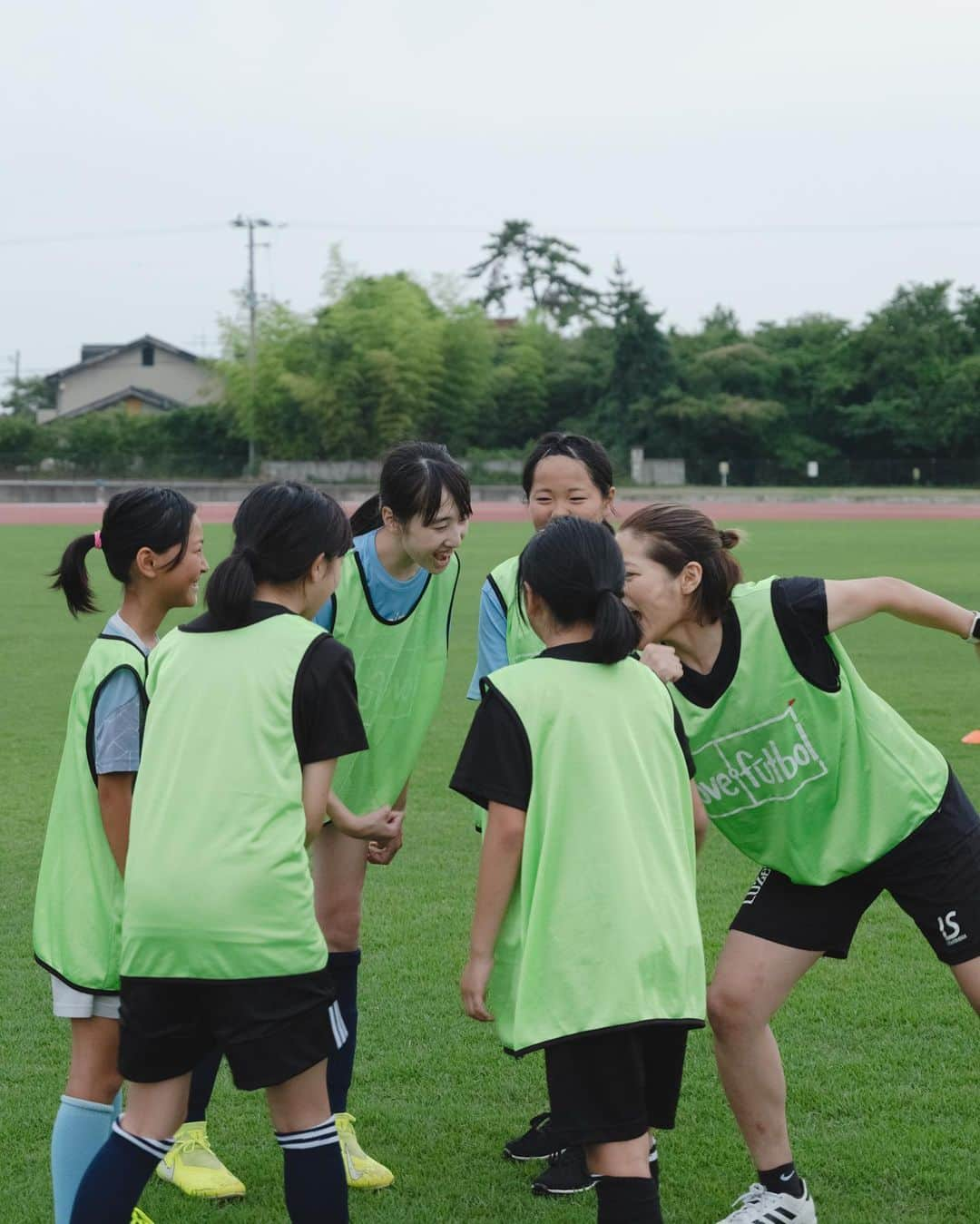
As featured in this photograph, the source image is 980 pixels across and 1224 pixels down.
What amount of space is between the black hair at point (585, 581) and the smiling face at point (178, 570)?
843 millimetres

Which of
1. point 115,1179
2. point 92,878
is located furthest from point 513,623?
point 115,1179

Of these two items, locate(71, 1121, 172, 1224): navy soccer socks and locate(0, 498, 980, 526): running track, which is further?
locate(0, 498, 980, 526): running track

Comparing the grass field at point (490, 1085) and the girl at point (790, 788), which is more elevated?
the girl at point (790, 788)

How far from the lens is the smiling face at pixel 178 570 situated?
3.21m

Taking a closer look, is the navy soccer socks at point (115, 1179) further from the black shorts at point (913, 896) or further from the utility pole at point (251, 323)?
the utility pole at point (251, 323)

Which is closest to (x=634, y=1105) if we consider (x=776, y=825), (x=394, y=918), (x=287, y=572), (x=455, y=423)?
(x=776, y=825)

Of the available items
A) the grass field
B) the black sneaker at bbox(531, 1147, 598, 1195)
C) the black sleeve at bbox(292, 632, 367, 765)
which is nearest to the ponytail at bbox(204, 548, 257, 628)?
the black sleeve at bbox(292, 632, 367, 765)

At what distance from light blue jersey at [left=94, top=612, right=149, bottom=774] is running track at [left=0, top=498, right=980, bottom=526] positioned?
31.2 m

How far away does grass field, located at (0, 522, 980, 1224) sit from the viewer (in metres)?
3.57

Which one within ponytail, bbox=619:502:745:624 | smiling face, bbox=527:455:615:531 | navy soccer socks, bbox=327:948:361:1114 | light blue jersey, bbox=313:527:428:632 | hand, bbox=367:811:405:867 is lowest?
navy soccer socks, bbox=327:948:361:1114

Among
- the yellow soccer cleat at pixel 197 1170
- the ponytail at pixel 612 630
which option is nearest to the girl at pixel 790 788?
the ponytail at pixel 612 630

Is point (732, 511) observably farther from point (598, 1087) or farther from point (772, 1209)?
point (598, 1087)

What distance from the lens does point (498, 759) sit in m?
2.73

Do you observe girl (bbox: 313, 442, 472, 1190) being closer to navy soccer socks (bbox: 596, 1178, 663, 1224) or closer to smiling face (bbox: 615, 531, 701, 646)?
smiling face (bbox: 615, 531, 701, 646)
